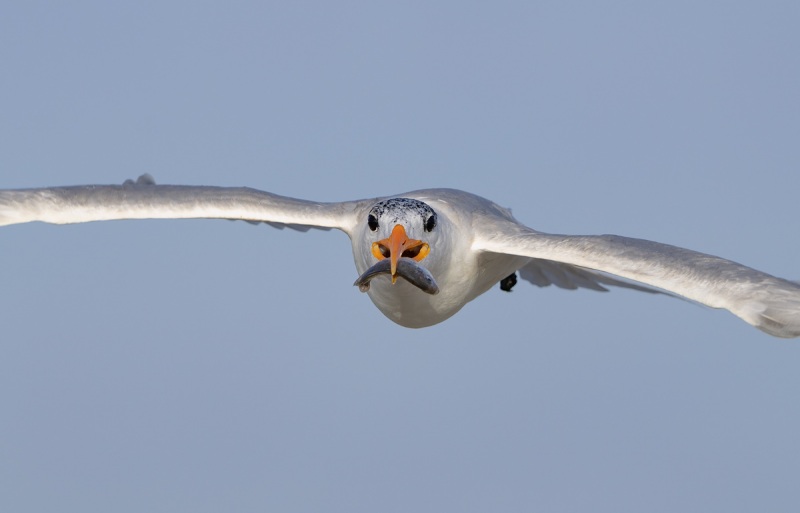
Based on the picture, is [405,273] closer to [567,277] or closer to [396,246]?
[396,246]

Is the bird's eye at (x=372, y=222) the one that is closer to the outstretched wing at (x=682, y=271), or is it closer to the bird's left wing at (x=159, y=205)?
the bird's left wing at (x=159, y=205)

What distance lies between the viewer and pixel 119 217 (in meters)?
15.0

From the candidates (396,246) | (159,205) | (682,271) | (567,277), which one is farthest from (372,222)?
(567,277)

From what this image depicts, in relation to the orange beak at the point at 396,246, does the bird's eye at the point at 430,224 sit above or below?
above

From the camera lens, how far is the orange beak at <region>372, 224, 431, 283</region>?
1241cm

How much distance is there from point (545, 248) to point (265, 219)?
3.16 meters

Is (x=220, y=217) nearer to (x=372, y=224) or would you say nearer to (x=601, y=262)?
(x=372, y=224)

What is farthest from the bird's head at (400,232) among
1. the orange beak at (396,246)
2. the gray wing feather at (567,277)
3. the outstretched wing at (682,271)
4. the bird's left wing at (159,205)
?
the gray wing feather at (567,277)

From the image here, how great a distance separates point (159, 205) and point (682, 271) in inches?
223

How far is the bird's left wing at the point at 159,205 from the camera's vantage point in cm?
1460

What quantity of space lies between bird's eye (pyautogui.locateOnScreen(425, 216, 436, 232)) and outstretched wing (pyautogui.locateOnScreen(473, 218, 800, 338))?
989mm

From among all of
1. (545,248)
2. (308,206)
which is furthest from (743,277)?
(308,206)

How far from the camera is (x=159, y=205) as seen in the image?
→ 14.8 metres

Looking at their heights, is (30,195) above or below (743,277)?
above
